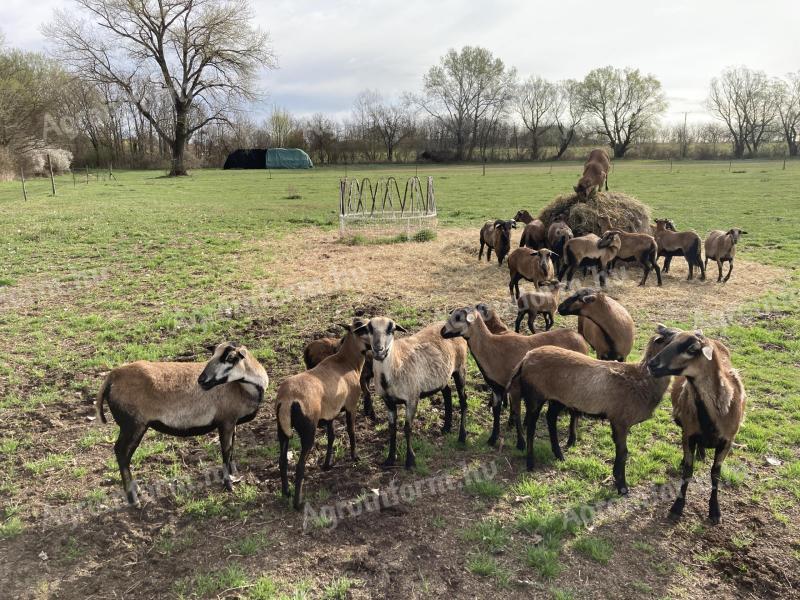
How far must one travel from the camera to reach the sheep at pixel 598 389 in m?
4.68

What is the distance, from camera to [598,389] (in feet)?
15.6

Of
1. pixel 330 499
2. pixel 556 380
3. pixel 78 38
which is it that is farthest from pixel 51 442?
pixel 78 38

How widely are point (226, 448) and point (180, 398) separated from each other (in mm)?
621

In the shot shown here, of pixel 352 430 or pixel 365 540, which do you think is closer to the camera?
pixel 365 540

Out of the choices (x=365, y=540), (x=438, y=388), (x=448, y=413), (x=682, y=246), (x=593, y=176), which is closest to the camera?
(x=365, y=540)

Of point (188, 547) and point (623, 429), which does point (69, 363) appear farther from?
point (623, 429)

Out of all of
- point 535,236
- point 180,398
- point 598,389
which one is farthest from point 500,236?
point 180,398

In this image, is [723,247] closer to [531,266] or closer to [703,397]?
[531,266]

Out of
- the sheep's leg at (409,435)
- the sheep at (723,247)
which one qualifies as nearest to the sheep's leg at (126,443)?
the sheep's leg at (409,435)

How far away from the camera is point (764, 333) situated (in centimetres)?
827

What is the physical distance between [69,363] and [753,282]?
12.7 metres

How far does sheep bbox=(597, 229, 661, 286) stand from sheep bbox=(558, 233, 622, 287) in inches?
4.6

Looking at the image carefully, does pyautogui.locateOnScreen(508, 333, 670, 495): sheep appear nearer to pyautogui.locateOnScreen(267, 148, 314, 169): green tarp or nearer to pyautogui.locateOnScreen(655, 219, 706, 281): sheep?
pyautogui.locateOnScreen(655, 219, 706, 281): sheep

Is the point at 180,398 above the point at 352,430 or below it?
above
